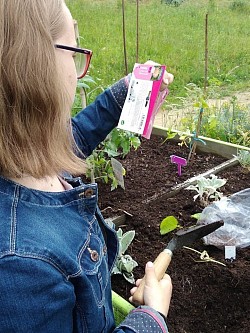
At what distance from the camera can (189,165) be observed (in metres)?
2.93

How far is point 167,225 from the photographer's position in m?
2.17

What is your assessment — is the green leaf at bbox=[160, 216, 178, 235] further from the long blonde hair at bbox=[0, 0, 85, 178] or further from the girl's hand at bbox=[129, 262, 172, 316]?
the long blonde hair at bbox=[0, 0, 85, 178]

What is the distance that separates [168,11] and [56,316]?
407 inches

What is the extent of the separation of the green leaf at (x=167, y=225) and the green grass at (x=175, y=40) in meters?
3.18

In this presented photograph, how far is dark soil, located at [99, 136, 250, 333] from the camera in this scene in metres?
1.79

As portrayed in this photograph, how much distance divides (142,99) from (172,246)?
522mm

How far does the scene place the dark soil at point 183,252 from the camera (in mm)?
1793

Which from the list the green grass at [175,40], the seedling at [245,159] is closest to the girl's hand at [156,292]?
the seedling at [245,159]

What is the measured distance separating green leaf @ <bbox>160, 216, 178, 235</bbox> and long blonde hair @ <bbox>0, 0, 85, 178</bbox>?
123cm

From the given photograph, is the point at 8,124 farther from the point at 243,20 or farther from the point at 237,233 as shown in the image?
the point at 243,20

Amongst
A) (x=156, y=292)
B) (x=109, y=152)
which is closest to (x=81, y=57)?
(x=156, y=292)

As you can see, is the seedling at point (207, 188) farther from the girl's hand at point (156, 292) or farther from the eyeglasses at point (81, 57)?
the eyeglasses at point (81, 57)

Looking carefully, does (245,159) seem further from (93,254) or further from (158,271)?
(93,254)

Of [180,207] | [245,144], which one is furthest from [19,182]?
[245,144]
